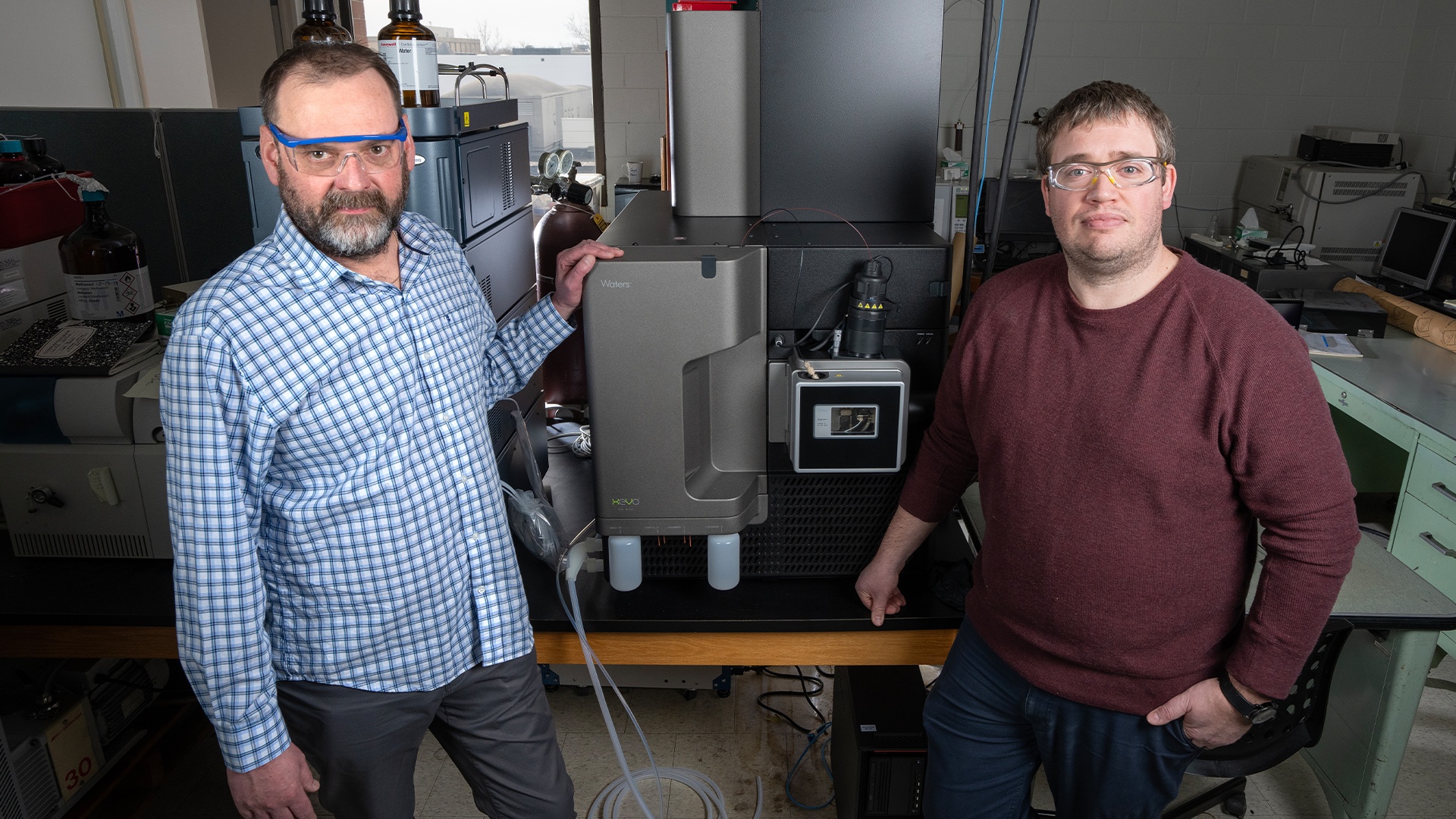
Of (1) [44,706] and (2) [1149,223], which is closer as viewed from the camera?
(2) [1149,223]

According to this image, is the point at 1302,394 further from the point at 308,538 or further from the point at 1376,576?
the point at 308,538

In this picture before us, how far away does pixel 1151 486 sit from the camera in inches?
46.2

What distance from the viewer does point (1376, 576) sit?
1726 millimetres

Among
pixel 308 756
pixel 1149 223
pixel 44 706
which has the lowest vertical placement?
pixel 44 706

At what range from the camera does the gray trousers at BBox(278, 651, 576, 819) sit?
4.26 feet

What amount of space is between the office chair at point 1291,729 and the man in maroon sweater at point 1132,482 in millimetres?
370

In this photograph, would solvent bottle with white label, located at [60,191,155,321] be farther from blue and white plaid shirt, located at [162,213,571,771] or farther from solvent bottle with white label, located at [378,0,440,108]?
blue and white plaid shirt, located at [162,213,571,771]

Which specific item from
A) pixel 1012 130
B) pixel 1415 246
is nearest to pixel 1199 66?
pixel 1415 246

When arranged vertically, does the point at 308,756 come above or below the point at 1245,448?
below

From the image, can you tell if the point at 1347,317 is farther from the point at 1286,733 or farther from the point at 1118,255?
the point at 1118,255

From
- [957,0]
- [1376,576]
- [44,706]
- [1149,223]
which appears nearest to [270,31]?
[957,0]

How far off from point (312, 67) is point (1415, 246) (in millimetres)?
4133

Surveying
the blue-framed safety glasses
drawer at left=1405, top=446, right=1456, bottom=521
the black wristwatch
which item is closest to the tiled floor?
drawer at left=1405, top=446, right=1456, bottom=521

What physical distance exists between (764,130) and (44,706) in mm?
1739
